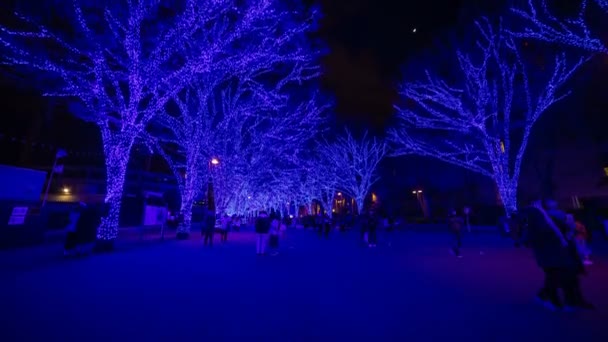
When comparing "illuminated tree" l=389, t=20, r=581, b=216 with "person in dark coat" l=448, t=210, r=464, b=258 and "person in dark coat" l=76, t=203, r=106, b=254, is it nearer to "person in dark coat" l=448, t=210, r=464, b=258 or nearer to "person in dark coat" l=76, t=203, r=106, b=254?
"person in dark coat" l=448, t=210, r=464, b=258

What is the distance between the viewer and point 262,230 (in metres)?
11.9

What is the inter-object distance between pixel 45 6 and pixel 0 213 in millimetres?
8081

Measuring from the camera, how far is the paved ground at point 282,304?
3.76m

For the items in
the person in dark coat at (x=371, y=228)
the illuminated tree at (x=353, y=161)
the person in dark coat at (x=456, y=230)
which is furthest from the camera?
the illuminated tree at (x=353, y=161)

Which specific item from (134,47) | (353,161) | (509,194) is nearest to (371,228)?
(509,194)

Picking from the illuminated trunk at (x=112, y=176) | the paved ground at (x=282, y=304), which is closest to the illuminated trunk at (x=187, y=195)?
the illuminated trunk at (x=112, y=176)

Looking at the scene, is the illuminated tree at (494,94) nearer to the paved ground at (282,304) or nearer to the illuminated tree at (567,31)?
the illuminated tree at (567,31)

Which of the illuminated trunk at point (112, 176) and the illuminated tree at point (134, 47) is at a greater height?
the illuminated tree at point (134, 47)

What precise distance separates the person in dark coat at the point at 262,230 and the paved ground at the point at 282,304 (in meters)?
3.09

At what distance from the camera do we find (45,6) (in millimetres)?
10664

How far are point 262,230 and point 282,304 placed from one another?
Result: 23.2 feet

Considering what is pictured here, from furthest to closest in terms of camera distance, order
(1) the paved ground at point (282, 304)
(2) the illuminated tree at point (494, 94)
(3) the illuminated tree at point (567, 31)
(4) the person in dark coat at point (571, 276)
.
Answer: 1. (2) the illuminated tree at point (494, 94)
2. (3) the illuminated tree at point (567, 31)
3. (4) the person in dark coat at point (571, 276)
4. (1) the paved ground at point (282, 304)

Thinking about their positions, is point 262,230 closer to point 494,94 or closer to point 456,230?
point 456,230

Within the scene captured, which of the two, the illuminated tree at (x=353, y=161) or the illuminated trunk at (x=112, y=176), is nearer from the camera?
the illuminated trunk at (x=112, y=176)
